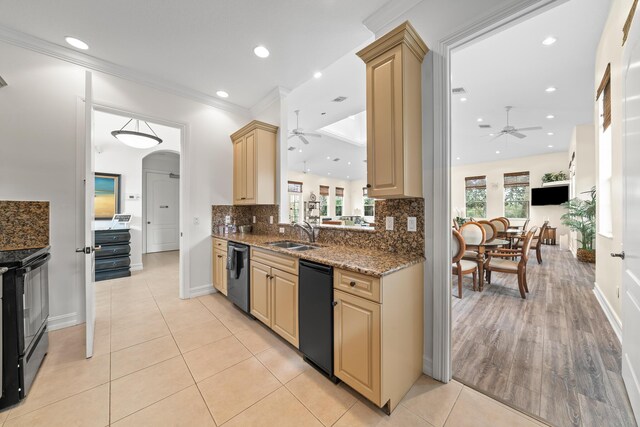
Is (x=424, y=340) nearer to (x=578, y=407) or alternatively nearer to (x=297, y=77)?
(x=578, y=407)

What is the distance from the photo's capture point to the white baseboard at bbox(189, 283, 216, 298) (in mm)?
3417

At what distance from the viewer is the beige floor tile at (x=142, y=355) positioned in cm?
191

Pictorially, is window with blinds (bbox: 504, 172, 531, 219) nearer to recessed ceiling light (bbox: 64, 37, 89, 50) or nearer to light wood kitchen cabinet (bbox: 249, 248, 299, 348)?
light wood kitchen cabinet (bbox: 249, 248, 299, 348)

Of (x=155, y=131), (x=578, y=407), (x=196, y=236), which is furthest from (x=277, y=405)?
(x=155, y=131)

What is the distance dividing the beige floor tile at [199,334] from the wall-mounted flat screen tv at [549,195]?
431 inches

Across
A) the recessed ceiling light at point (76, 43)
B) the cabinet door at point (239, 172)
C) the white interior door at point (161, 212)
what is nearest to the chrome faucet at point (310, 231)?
the cabinet door at point (239, 172)

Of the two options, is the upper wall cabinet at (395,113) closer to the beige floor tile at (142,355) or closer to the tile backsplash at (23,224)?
the beige floor tile at (142,355)

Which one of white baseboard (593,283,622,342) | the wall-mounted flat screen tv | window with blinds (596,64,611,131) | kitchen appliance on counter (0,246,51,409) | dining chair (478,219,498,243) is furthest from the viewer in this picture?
the wall-mounted flat screen tv

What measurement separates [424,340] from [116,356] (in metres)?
2.54

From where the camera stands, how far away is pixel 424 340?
1860 mm

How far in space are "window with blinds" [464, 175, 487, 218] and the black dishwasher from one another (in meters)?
10.8

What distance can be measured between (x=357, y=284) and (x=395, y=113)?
119 centimetres

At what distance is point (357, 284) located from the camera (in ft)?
5.05

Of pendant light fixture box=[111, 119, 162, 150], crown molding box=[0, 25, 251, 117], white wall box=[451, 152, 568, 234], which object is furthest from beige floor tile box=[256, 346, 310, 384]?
white wall box=[451, 152, 568, 234]
